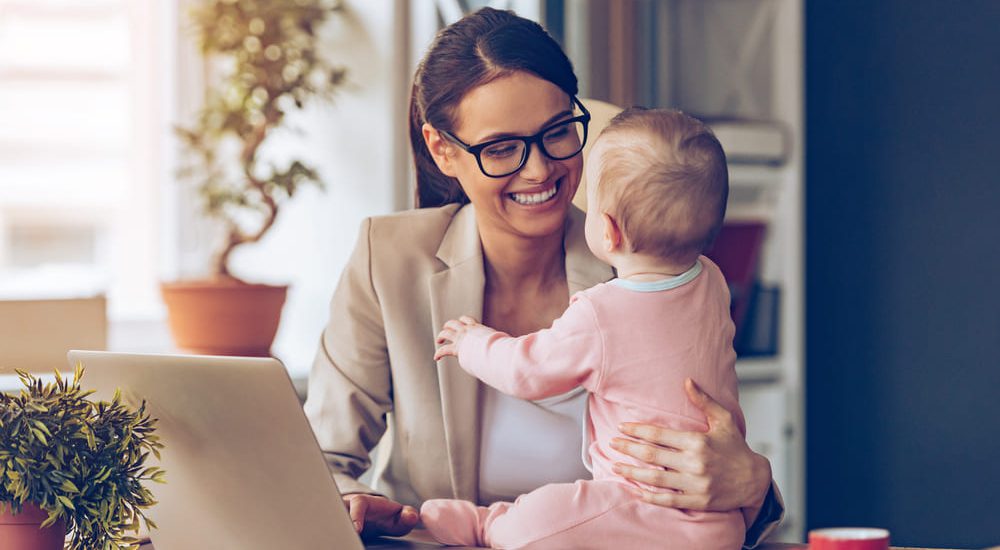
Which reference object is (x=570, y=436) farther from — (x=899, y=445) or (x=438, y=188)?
(x=899, y=445)

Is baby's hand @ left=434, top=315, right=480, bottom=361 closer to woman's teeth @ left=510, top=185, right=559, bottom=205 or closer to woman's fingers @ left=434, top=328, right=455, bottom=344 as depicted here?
woman's fingers @ left=434, top=328, right=455, bottom=344

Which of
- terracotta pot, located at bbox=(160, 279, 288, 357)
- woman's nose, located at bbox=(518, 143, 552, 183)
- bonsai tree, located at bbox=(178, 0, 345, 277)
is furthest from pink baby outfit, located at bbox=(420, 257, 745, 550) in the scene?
bonsai tree, located at bbox=(178, 0, 345, 277)

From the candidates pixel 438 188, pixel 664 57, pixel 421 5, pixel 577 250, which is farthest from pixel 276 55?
pixel 577 250

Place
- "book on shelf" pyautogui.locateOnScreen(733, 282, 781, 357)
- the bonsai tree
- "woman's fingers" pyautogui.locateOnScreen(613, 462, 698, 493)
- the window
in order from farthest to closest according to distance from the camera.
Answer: the window, "book on shelf" pyautogui.locateOnScreen(733, 282, 781, 357), the bonsai tree, "woman's fingers" pyautogui.locateOnScreen(613, 462, 698, 493)

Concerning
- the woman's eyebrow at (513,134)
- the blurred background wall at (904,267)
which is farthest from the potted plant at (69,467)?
the blurred background wall at (904,267)

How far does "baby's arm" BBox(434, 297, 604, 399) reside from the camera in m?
1.22

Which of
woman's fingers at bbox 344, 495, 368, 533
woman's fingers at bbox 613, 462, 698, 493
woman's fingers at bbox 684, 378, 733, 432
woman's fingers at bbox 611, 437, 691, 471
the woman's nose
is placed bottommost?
woman's fingers at bbox 344, 495, 368, 533

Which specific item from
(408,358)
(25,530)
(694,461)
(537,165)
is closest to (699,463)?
(694,461)

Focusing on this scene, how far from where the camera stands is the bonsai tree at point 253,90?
2.92 meters

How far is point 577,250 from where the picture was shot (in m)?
1.70

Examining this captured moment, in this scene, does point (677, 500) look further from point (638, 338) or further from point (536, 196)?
point (536, 196)

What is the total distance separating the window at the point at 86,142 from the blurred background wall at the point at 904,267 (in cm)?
192

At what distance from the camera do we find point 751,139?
2.97m

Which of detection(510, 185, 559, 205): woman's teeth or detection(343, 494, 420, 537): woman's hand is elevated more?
detection(510, 185, 559, 205): woman's teeth
